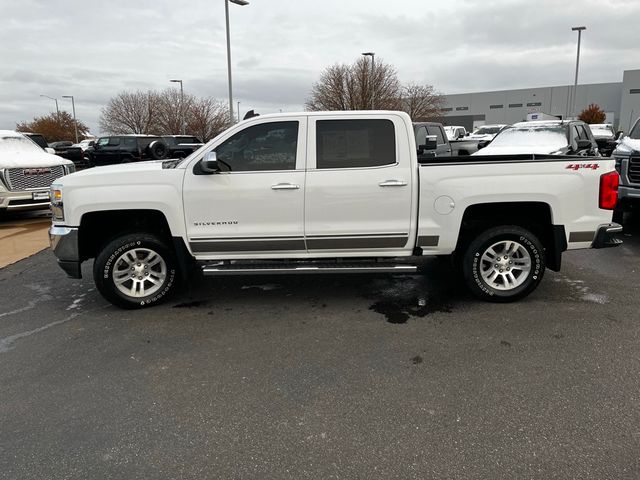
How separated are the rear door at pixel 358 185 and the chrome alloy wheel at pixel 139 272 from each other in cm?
161

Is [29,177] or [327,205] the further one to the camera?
[29,177]

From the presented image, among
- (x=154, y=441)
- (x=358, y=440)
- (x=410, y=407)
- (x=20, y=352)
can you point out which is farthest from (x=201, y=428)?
(x=20, y=352)

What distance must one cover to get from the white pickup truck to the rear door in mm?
11

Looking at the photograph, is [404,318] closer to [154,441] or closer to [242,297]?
[242,297]

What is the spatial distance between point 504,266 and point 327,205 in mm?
1967

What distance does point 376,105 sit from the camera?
122 ft

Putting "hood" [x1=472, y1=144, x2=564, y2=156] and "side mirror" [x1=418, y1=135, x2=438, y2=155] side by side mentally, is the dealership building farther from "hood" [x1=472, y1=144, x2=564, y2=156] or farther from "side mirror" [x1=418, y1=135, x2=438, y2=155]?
"hood" [x1=472, y1=144, x2=564, y2=156]

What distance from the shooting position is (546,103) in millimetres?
88562

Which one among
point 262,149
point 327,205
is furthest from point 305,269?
point 262,149

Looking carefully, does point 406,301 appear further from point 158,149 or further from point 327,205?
point 158,149

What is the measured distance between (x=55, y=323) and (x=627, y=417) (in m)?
4.86

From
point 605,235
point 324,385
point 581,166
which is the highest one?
point 581,166

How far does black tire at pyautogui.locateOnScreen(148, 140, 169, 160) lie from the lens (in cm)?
2052

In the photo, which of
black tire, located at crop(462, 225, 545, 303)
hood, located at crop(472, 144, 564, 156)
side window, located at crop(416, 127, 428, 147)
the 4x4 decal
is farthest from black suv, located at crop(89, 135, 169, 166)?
the 4x4 decal
